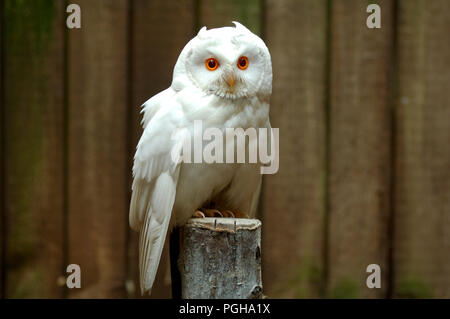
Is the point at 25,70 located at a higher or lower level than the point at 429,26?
lower

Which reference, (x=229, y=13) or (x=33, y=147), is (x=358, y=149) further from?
(x=33, y=147)

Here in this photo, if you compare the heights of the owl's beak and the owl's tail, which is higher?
the owl's beak

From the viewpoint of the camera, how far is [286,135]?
1.97m

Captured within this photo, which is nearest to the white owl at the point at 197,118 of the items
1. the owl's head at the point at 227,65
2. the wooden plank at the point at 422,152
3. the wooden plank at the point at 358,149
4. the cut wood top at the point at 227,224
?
the owl's head at the point at 227,65

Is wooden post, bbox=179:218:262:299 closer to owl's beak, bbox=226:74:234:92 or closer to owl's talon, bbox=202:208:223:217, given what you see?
owl's talon, bbox=202:208:223:217

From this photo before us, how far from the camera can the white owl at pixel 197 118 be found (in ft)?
5.04

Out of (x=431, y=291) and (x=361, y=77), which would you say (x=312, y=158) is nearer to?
(x=361, y=77)

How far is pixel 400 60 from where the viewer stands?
1.96 meters

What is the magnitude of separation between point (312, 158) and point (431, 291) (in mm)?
596

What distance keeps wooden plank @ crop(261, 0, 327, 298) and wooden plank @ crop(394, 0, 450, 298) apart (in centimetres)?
26

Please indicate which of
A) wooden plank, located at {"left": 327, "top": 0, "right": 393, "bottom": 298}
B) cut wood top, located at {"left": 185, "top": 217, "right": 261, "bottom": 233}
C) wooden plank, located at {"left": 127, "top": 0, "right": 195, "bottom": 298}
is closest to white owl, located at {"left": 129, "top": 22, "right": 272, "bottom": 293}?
cut wood top, located at {"left": 185, "top": 217, "right": 261, "bottom": 233}

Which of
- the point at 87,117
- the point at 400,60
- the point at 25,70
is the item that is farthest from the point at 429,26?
the point at 25,70

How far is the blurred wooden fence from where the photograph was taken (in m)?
1.96

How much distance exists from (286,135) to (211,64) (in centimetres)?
51
